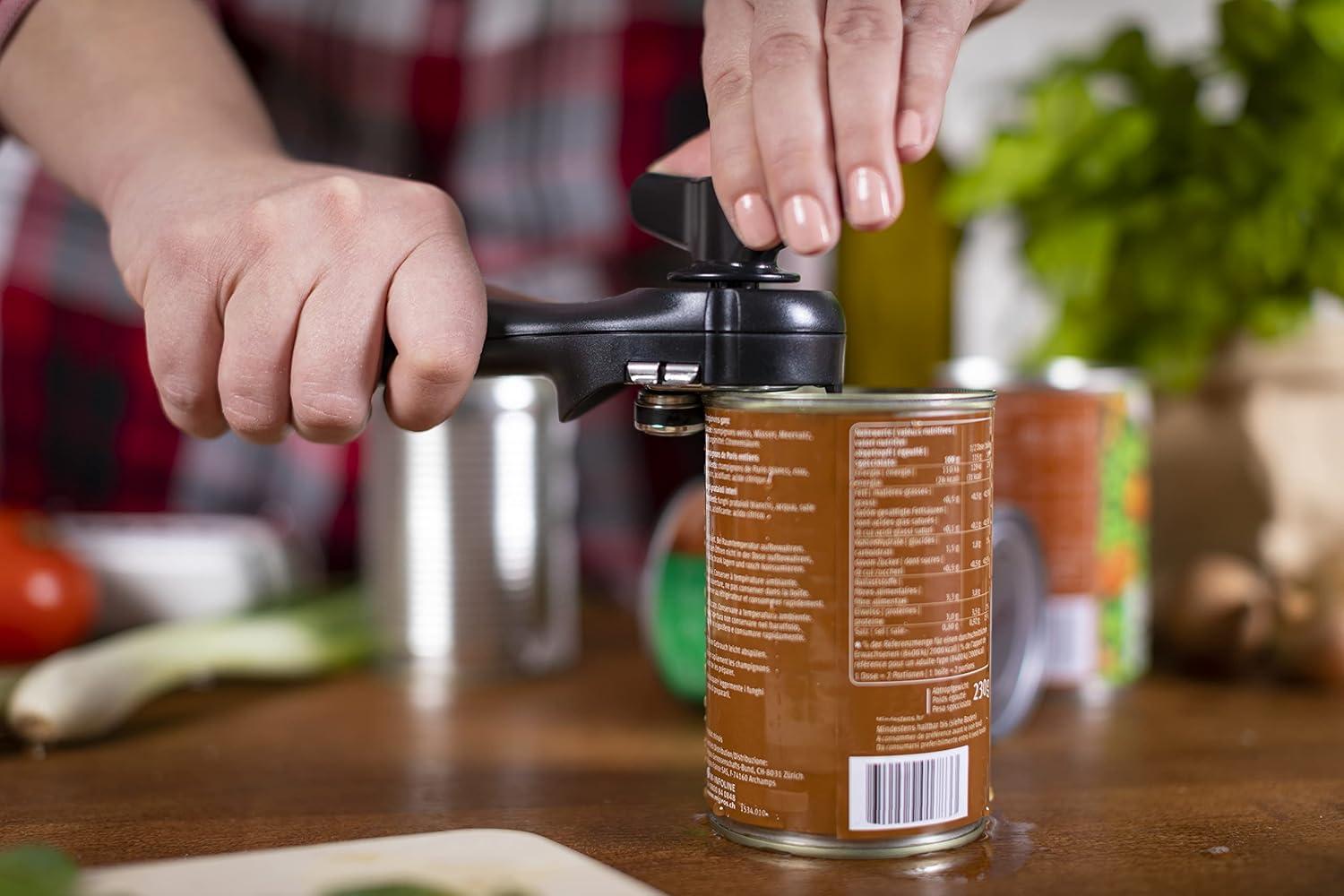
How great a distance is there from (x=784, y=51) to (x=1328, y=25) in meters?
0.59

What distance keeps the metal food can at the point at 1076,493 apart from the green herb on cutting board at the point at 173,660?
0.50 m

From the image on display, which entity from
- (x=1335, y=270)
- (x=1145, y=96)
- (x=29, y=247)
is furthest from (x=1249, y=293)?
(x=29, y=247)

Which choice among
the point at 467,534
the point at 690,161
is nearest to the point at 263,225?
the point at 690,161

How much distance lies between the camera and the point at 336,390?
2.03 feet

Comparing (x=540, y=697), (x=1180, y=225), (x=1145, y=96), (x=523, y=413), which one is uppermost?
(x=1145, y=96)

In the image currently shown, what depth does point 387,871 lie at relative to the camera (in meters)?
0.55

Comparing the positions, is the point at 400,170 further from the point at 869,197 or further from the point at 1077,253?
the point at 869,197

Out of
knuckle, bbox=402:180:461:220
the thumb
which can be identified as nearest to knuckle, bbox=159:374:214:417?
knuckle, bbox=402:180:461:220

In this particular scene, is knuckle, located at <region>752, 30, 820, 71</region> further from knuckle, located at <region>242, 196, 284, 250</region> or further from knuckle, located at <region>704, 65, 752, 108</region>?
knuckle, located at <region>242, 196, 284, 250</region>

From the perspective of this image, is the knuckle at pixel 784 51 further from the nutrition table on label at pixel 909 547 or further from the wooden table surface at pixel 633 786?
the wooden table surface at pixel 633 786

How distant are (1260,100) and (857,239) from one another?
40 centimetres

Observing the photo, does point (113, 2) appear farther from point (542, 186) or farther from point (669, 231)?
point (542, 186)

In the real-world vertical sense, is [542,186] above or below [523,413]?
above

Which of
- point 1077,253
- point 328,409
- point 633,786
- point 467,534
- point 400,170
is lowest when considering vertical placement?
point 633,786
